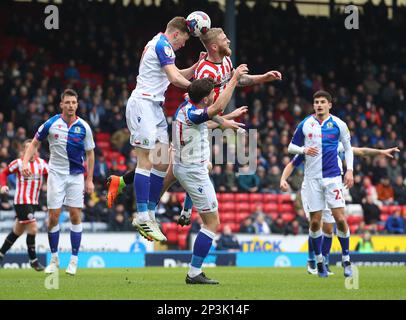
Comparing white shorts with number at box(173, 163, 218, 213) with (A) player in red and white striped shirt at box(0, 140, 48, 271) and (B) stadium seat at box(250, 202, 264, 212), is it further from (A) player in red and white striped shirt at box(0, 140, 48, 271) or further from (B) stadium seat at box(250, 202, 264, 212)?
(B) stadium seat at box(250, 202, 264, 212)

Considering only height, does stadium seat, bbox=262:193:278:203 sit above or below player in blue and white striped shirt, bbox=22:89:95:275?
below

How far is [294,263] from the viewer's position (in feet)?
80.8

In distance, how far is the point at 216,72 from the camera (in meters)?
13.8

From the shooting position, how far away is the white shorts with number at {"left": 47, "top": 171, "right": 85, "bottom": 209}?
52.6 feet

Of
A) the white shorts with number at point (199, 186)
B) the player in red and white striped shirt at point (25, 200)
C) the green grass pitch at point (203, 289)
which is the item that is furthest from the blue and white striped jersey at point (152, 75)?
the player in red and white striped shirt at point (25, 200)

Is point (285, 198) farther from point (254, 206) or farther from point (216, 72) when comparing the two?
point (216, 72)

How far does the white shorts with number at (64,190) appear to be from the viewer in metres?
16.0

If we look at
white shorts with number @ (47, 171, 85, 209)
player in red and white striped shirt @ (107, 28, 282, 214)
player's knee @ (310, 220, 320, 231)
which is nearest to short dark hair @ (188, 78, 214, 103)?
player in red and white striped shirt @ (107, 28, 282, 214)

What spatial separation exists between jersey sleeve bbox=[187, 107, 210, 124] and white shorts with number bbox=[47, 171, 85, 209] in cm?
409

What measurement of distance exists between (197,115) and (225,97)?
55 centimetres

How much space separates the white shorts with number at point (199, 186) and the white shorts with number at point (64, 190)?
3574 mm

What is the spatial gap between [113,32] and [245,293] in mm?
22883

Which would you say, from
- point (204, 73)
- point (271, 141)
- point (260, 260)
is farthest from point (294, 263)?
point (204, 73)

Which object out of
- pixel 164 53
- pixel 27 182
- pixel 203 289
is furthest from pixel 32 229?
pixel 203 289
